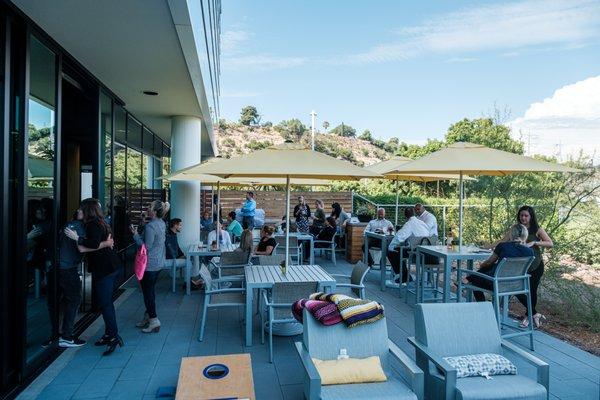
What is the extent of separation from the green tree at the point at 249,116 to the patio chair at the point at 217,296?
213 ft

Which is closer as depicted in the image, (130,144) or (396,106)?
(130,144)

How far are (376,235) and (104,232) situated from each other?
17.3 feet

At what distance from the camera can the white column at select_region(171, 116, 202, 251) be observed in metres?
9.36

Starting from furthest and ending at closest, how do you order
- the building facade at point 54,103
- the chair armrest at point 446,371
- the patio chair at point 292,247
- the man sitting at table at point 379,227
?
the man sitting at table at point 379,227
the patio chair at point 292,247
the building facade at point 54,103
the chair armrest at point 446,371

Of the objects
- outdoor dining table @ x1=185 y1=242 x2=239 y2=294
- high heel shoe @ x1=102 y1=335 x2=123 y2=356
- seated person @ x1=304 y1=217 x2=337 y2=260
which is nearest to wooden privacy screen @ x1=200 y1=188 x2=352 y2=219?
seated person @ x1=304 y1=217 x2=337 y2=260

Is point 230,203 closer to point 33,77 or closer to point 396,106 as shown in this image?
point 33,77

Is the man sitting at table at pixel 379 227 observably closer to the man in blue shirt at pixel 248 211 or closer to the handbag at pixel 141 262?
the man in blue shirt at pixel 248 211

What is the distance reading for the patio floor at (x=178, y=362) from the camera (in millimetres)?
3861

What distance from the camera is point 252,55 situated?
64.4 meters

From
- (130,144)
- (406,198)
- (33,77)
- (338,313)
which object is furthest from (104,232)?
(406,198)

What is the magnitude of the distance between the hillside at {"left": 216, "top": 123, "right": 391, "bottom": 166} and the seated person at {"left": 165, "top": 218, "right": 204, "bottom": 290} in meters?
48.1

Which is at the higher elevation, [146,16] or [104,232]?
[146,16]

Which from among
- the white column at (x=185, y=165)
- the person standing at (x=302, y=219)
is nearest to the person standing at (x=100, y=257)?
the white column at (x=185, y=165)

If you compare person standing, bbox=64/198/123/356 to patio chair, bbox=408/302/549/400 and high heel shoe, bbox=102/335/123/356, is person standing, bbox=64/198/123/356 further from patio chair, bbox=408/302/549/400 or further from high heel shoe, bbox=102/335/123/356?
patio chair, bbox=408/302/549/400
